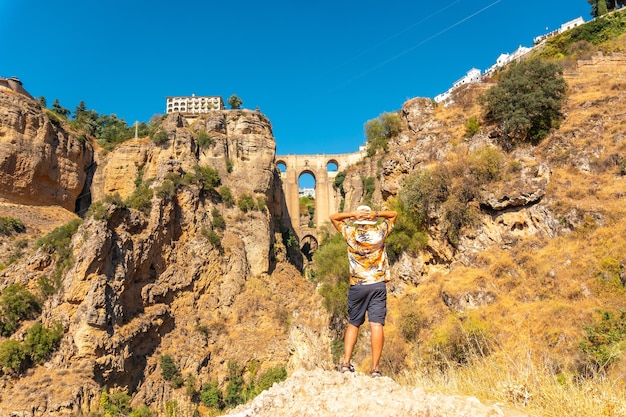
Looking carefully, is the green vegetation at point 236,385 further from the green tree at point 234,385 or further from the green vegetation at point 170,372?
the green vegetation at point 170,372

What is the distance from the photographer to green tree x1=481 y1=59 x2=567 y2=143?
13992 millimetres

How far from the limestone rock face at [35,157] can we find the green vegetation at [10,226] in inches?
98.9

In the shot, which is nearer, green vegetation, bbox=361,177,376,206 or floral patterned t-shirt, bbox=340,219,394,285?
floral patterned t-shirt, bbox=340,219,394,285

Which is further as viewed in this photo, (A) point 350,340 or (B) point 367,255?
(B) point 367,255

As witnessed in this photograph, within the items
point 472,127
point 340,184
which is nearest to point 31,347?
point 472,127

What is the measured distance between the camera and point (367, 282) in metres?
4.43

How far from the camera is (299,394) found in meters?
3.42

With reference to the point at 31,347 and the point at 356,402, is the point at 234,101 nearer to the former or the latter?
the point at 31,347

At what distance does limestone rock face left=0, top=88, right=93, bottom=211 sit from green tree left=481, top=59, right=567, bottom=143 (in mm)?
27250

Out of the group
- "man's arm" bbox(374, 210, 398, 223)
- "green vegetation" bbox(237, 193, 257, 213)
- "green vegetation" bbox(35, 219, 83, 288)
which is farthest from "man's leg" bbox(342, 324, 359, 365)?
"green vegetation" bbox(237, 193, 257, 213)

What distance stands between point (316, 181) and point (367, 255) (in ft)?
135

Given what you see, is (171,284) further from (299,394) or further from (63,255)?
(299,394)

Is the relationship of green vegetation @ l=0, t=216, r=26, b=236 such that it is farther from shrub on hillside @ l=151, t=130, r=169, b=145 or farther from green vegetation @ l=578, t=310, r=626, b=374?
green vegetation @ l=578, t=310, r=626, b=374

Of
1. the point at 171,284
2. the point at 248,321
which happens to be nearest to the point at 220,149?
the point at 171,284
